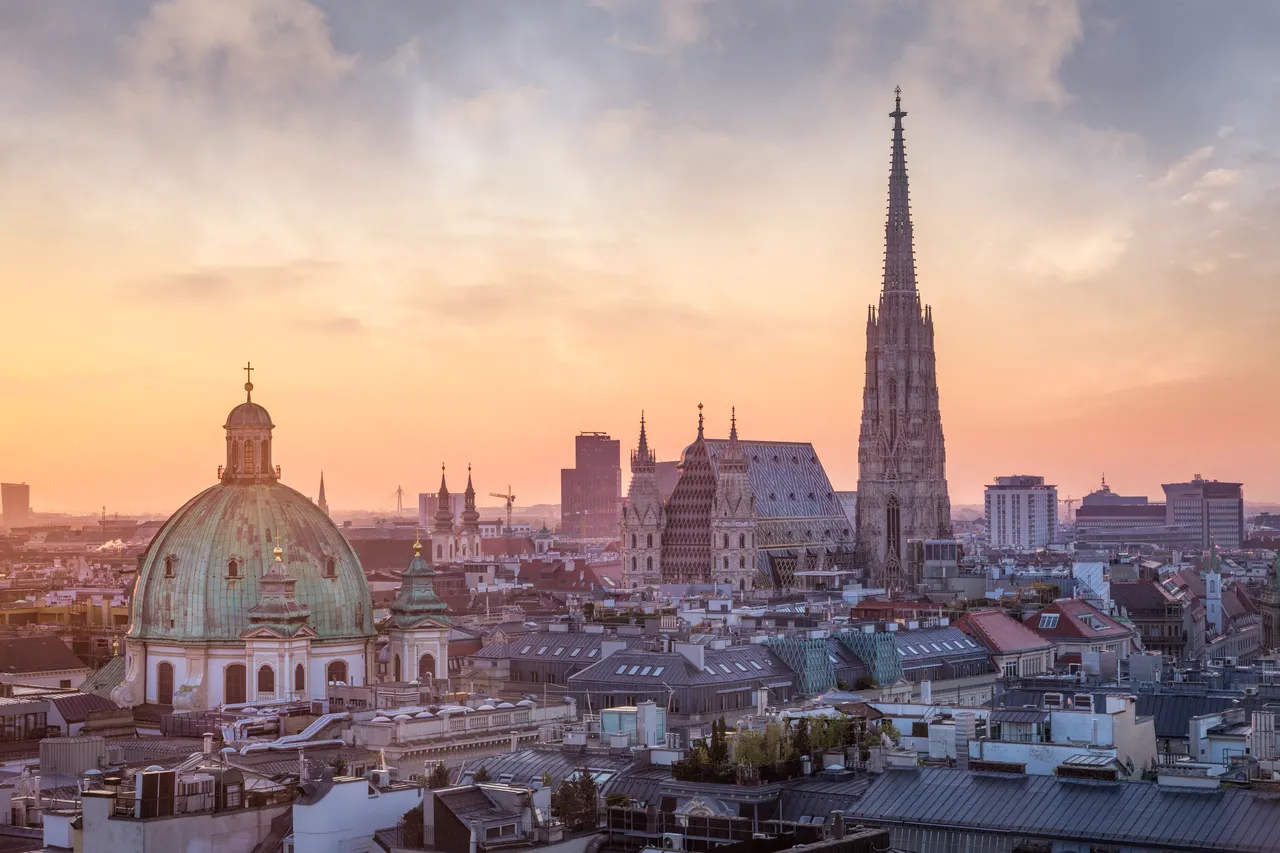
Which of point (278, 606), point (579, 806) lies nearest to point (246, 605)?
point (278, 606)

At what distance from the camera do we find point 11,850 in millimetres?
72500

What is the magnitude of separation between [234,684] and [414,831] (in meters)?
58.8

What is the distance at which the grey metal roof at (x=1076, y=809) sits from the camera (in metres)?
63.2

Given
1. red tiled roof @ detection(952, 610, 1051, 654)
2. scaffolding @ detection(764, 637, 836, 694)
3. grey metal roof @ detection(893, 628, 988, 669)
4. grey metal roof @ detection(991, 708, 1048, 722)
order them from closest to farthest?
grey metal roof @ detection(991, 708, 1048, 722)
scaffolding @ detection(764, 637, 836, 694)
grey metal roof @ detection(893, 628, 988, 669)
red tiled roof @ detection(952, 610, 1051, 654)

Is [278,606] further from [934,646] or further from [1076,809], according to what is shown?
[1076,809]

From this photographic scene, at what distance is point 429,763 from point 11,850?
2519 centimetres

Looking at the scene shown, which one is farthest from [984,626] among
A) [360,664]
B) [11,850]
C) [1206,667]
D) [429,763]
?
[11,850]

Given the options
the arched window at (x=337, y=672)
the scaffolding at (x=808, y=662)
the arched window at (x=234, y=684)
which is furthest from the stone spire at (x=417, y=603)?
the scaffolding at (x=808, y=662)

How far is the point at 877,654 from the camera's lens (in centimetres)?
13725

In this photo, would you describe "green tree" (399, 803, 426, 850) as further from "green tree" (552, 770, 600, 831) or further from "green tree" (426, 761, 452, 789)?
"green tree" (426, 761, 452, 789)

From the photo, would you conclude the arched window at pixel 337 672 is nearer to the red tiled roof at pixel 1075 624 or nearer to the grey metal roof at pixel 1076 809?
the grey metal roof at pixel 1076 809

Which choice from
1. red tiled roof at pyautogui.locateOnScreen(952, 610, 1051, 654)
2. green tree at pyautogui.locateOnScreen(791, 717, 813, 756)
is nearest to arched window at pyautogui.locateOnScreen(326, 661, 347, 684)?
green tree at pyautogui.locateOnScreen(791, 717, 813, 756)

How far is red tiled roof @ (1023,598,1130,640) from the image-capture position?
17000 cm

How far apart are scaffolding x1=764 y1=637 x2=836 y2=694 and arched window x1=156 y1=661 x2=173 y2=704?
33.7m
